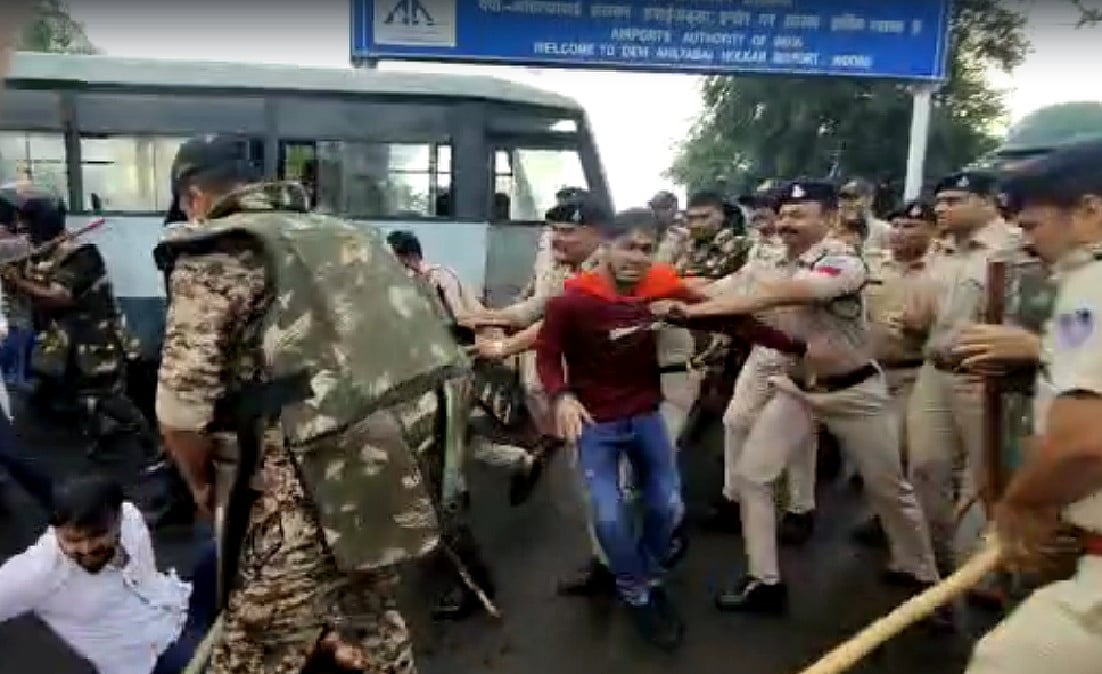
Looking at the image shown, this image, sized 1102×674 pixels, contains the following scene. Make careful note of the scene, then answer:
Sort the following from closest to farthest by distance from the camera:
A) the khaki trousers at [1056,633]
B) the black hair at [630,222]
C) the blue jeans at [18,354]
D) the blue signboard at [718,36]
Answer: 1. the khaki trousers at [1056,633]
2. the black hair at [630,222]
3. the blue jeans at [18,354]
4. the blue signboard at [718,36]

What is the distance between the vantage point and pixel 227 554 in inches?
Answer: 101

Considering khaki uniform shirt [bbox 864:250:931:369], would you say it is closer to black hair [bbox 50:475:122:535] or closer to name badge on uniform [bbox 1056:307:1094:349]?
name badge on uniform [bbox 1056:307:1094:349]

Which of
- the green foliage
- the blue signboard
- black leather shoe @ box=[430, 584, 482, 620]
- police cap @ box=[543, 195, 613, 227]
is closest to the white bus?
the blue signboard

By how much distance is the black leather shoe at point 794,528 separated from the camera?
216 inches

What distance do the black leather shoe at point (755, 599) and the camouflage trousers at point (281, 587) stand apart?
223 cm

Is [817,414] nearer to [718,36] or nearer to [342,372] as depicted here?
[342,372]

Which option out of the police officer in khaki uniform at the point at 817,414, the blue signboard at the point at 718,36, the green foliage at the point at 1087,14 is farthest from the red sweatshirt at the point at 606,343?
the green foliage at the point at 1087,14

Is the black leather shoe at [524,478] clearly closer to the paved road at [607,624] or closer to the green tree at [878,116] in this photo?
the paved road at [607,624]

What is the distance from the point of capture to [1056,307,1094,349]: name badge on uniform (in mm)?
2096

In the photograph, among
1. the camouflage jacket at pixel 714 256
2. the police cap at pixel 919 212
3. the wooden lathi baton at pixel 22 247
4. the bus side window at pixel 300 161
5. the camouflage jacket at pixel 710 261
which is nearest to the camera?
the police cap at pixel 919 212

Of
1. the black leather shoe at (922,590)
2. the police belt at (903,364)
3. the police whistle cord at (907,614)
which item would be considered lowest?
the black leather shoe at (922,590)

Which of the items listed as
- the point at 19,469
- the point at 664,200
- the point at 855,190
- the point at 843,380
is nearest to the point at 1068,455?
the point at 843,380

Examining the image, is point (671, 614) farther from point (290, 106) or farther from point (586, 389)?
point (290, 106)

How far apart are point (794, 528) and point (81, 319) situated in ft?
13.5
